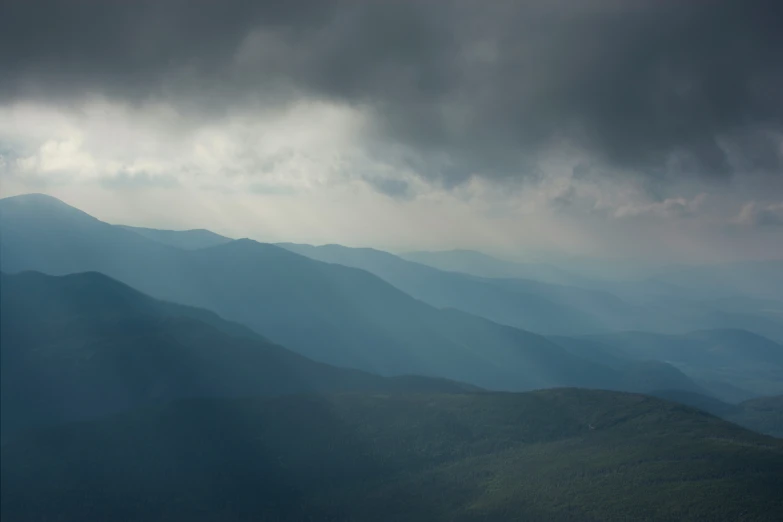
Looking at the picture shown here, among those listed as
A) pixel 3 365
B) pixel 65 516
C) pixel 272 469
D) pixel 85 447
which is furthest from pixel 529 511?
pixel 3 365

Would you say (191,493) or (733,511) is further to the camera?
(191,493)

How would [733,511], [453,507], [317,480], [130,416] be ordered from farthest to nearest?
[130,416] < [317,480] < [453,507] < [733,511]

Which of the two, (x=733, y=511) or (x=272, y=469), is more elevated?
Result: (x=733, y=511)

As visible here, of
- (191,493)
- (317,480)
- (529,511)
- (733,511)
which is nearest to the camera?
(733,511)

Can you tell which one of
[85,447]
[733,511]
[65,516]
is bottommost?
[65,516]

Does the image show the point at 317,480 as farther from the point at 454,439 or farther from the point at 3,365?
the point at 3,365

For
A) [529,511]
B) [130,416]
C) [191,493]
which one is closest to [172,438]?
[130,416]
